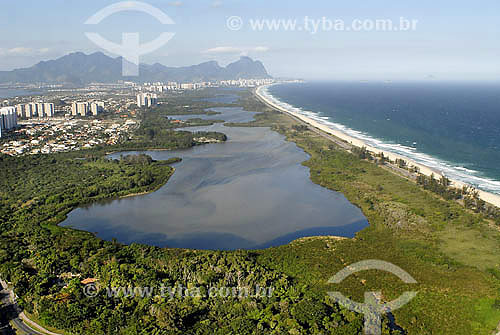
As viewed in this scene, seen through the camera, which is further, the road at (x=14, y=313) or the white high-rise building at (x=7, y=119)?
the white high-rise building at (x=7, y=119)

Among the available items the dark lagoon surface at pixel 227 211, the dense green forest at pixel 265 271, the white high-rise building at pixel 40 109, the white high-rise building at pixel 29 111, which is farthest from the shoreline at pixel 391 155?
the white high-rise building at pixel 29 111

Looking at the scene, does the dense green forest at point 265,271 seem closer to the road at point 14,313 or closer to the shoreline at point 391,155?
the road at point 14,313

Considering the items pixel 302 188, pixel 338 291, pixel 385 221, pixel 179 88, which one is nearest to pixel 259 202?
pixel 302 188

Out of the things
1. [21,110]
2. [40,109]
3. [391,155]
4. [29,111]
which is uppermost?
[40,109]

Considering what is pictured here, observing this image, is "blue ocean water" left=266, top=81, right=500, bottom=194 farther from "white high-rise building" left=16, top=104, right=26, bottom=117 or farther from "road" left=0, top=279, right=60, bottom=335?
"white high-rise building" left=16, top=104, right=26, bottom=117

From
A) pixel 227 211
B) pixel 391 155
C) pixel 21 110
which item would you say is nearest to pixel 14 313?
pixel 227 211

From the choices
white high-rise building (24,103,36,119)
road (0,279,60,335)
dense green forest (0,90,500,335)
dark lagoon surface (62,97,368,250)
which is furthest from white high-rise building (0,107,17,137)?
road (0,279,60,335)

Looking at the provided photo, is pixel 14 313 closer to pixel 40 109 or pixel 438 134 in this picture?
pixel 438 134
